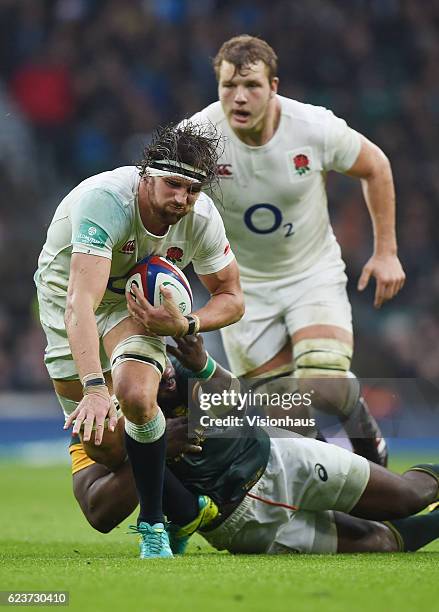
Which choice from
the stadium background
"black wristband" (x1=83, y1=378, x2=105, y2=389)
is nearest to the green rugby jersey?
"black wristband" (x1=83, y1=378, x2=105, y2=389)

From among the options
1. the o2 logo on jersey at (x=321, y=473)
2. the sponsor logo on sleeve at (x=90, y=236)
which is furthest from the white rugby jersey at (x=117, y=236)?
the o2 logo on jersey at (x=321, y=473)

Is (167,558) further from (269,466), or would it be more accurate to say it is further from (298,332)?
(298,332)

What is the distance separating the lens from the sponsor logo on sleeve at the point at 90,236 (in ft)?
16.0

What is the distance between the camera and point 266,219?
22.7 feet

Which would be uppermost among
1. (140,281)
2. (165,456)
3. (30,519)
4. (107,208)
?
(107,208)

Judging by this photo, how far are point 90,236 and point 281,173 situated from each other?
2.19 meters

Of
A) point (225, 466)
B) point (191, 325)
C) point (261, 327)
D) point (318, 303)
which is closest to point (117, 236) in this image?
point (191, 325)

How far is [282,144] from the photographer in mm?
6855

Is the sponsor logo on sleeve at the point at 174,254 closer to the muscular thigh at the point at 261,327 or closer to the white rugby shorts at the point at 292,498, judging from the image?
the white rugby shorts at the point at 292,498

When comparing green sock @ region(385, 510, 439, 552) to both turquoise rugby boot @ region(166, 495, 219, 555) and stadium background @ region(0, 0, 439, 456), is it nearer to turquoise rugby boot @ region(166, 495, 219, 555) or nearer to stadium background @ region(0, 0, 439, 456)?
turquoise rugby boot @ region(166, 495, 219, 555)

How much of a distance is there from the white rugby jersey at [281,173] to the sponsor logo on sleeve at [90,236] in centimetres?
186

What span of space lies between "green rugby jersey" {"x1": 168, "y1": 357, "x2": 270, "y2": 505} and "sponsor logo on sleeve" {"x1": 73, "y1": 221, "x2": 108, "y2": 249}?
0.93 meters

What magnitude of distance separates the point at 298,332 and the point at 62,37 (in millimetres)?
9198

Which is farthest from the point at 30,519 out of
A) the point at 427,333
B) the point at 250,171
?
the point at 427,333
